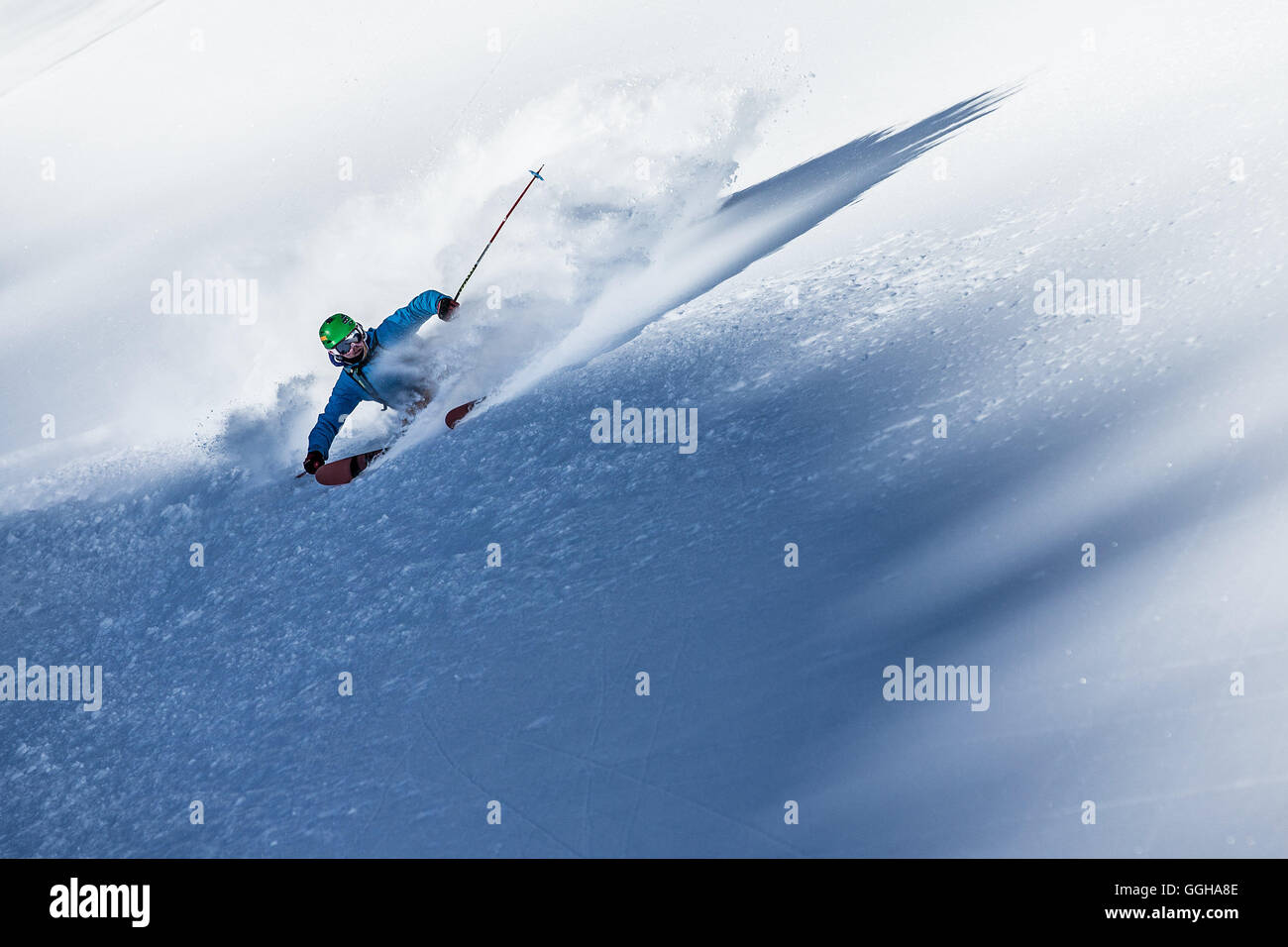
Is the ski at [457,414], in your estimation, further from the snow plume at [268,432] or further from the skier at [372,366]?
the snow plume at [268,432]

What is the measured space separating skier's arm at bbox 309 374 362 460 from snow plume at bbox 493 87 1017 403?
96 cm

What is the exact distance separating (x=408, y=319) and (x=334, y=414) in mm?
754

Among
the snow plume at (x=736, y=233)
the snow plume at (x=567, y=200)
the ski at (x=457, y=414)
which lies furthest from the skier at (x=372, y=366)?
the snow plume at (x=736, y=233)

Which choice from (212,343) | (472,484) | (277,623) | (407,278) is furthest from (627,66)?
(277,623)

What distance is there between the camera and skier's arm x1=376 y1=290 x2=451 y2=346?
6.92 m

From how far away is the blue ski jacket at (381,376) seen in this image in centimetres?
676

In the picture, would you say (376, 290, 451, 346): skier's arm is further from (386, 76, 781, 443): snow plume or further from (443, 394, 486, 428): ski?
(443, 394, 486, 428): ski

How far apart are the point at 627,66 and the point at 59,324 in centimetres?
640

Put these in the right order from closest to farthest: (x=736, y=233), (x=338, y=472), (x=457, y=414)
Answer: (x=338, y=472) < (x=457, y=414) < (x=736, y=233)

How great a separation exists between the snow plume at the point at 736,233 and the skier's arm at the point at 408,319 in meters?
0.68

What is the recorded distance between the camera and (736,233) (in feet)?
26.6

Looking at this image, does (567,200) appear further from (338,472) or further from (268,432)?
(338,472)

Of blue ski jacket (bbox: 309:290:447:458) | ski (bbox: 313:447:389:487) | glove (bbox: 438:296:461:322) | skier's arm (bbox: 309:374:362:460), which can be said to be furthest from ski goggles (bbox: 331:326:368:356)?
ski (bbox: 313:447:389:487)

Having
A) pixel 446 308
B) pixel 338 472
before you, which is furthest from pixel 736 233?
pixel 338 472
